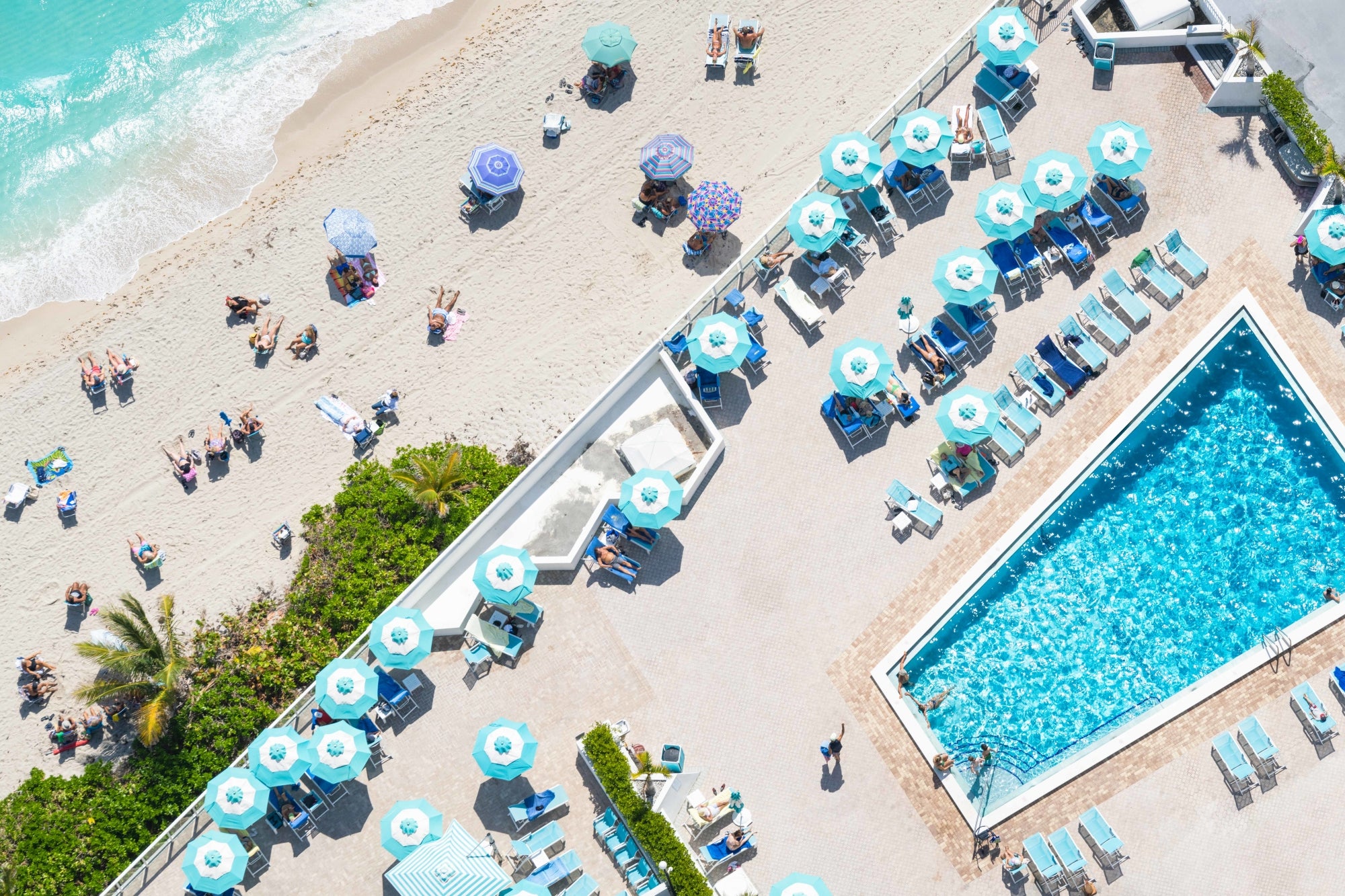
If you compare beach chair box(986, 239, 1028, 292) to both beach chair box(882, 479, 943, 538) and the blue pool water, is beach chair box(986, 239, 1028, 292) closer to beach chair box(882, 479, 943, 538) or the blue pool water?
the blue pool water

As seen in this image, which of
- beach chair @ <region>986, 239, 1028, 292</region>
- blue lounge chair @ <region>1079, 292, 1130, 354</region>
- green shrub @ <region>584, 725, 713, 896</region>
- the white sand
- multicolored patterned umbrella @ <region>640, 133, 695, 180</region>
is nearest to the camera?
green shrub @ <region>584, 725, 713, 896</region>

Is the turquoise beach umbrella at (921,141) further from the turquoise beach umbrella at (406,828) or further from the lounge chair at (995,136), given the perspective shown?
the turquoise beach umbrella at (406,828)

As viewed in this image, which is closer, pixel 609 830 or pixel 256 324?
pixel 609 830

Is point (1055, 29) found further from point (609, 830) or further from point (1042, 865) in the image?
point (609, 830)

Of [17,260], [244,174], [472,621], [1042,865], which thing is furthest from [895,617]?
[17,260]

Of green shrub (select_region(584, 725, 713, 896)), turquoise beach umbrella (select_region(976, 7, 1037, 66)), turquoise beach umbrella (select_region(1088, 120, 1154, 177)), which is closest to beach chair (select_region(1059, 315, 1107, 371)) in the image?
turquoise beach umbrella (select_region(1088, 120, 1154, 177))

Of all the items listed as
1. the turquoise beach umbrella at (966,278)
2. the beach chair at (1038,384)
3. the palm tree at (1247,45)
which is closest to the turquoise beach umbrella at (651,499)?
the turquoise beach umbrella at (966,278)
